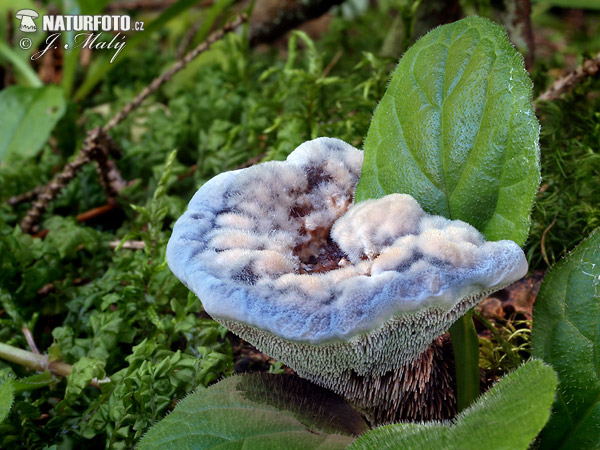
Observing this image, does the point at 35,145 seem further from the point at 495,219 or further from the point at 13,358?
the point at 495,219

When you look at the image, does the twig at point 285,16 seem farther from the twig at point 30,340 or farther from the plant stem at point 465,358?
the plant stem at point 465,358

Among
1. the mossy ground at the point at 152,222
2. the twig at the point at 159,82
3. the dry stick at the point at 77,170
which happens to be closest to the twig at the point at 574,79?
the mossy ground at the point at 152,222

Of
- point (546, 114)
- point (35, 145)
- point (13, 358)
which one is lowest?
point (13, 358)

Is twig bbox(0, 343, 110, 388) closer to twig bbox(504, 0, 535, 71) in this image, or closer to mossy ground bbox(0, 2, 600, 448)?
mossy ground bbox(0, 2, 600, 448)

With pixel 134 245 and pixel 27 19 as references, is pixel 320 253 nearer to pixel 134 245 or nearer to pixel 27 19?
pixel 134 245

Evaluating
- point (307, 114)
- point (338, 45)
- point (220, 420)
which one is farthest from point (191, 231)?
A: point (338, 45)

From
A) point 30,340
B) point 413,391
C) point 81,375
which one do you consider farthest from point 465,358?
point 30,340

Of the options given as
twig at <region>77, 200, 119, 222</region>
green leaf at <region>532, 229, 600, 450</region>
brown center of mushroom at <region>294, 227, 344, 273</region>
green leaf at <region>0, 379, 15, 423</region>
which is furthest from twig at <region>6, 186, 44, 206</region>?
green leaf at <region>532, 229, 600, 450</region>
